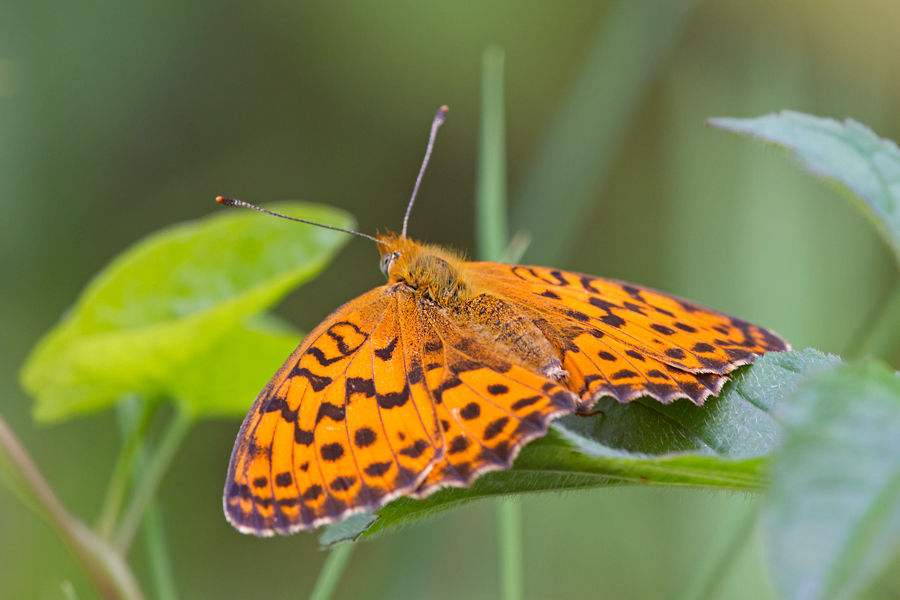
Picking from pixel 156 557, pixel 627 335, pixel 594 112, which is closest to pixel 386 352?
pixel 627 335

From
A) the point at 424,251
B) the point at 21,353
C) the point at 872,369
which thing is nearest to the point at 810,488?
the point at 872,369

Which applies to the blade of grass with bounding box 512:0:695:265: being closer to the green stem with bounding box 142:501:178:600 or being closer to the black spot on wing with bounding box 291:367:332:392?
the black spot on wing with bounding box 291:367:332:392

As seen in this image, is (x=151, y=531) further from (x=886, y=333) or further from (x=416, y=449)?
(x=886, y=333)

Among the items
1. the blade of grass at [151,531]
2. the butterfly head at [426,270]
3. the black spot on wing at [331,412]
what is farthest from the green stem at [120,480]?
the butterfly head at [426,270]

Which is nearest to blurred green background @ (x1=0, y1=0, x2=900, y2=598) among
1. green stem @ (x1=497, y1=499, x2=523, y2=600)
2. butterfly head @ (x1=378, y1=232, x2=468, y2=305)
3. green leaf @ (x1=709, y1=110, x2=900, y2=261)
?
green stem @ (x1=497, y1=499, x2=523, y2=600)

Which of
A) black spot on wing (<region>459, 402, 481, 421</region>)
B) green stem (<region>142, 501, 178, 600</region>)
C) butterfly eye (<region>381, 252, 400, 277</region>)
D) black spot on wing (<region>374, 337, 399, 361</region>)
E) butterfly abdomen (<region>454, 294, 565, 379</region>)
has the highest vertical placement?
butterfly abdomen (<region>454, 294, 565, 379</region>)

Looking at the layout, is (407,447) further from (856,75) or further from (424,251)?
(856,75)
